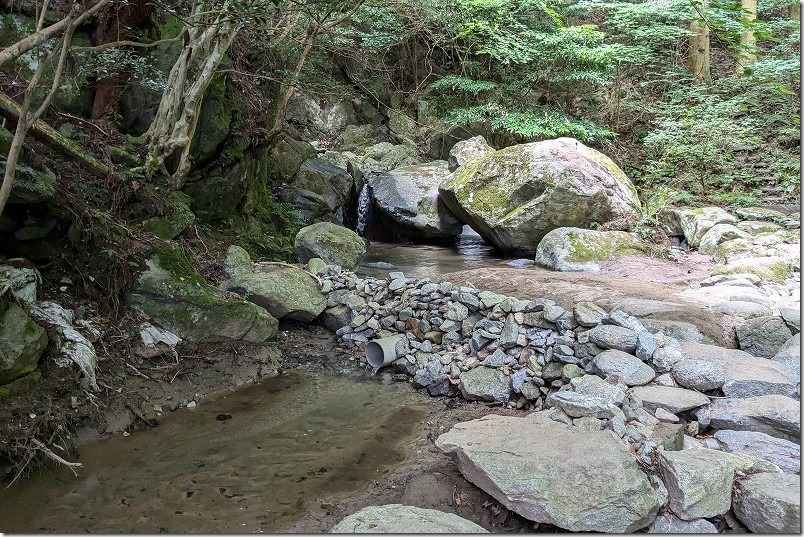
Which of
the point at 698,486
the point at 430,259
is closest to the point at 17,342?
the point at 698,486

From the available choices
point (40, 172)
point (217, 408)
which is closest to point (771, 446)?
point (217, 408)

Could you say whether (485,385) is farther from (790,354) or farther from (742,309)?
(742,309)

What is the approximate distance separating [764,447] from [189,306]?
4.50m

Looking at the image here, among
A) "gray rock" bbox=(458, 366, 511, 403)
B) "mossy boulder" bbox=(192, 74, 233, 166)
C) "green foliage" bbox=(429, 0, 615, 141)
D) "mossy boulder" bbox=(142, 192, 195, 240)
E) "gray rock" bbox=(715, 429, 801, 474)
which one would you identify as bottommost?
"gray rock" bbox=(458, 366, 511, 403)

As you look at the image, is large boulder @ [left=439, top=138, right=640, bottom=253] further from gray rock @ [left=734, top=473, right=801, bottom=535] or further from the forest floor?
gray rock @ [left=734, top=473, right=801, bottom=535]

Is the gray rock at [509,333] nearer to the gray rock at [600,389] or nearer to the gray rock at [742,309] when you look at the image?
the gray rock at [600,389]

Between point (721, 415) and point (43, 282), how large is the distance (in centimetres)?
523

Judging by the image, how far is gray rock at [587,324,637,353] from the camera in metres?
4.18

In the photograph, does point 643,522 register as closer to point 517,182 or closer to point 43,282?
point 43,282

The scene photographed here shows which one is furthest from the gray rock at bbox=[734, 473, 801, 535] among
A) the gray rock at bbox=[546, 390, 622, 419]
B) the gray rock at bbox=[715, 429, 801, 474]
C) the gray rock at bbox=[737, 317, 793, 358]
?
the gray rock at bbox=[737, 317, 793, 358]

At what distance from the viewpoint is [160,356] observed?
14.5ft

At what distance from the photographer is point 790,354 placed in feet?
13.5

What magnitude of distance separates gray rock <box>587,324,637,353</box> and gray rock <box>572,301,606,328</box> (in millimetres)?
160

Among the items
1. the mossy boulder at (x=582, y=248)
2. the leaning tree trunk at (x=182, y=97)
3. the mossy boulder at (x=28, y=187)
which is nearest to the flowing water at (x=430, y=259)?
the mossy boulder at (x=582, y=248)
